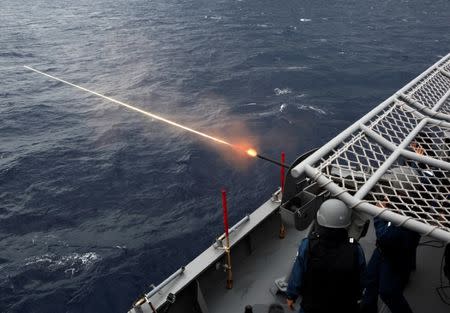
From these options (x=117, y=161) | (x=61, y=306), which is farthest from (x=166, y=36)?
(x=61, y=306)

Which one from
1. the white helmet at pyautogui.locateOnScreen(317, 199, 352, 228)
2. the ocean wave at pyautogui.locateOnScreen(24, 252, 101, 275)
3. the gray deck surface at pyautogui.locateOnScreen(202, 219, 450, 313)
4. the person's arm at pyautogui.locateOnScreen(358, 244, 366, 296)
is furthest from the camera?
the ocean wave at pyautogui.locateOnScreen(24, 252, 101, 275)

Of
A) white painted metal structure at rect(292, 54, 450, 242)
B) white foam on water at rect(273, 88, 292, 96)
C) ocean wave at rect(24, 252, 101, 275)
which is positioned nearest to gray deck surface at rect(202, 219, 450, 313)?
white painted metal structure at rect(292, 54, 450, 242)

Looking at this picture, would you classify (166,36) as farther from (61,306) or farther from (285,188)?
(285,188)

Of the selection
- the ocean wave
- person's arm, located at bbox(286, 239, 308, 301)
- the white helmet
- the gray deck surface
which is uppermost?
the white helmet

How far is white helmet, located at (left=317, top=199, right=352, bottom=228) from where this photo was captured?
13.3 feet

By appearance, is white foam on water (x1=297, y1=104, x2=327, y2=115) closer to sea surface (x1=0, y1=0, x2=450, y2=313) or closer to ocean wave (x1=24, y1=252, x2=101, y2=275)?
sea surface (x1=0, y1=0, x2=450, y2=313)

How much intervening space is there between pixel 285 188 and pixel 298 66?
107 ft

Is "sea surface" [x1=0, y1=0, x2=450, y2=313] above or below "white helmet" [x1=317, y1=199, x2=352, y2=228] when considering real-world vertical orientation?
below

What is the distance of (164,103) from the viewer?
27531 mm

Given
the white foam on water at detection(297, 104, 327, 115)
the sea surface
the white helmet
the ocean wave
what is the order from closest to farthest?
the white helmet < the ocean wave < the sea surface < the white foam on water at detection(297, 104, 327, 115)

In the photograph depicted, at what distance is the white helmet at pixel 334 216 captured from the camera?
4043 millimetres

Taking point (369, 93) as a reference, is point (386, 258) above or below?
above

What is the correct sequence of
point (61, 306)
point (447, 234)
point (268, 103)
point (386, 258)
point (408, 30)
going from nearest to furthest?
point (447, 234) < point (386, 258) < point (61, 306) < point (268, 103) < point (408, 30)

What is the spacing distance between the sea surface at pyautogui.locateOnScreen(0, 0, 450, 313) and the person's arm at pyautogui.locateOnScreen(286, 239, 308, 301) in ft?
27.9
